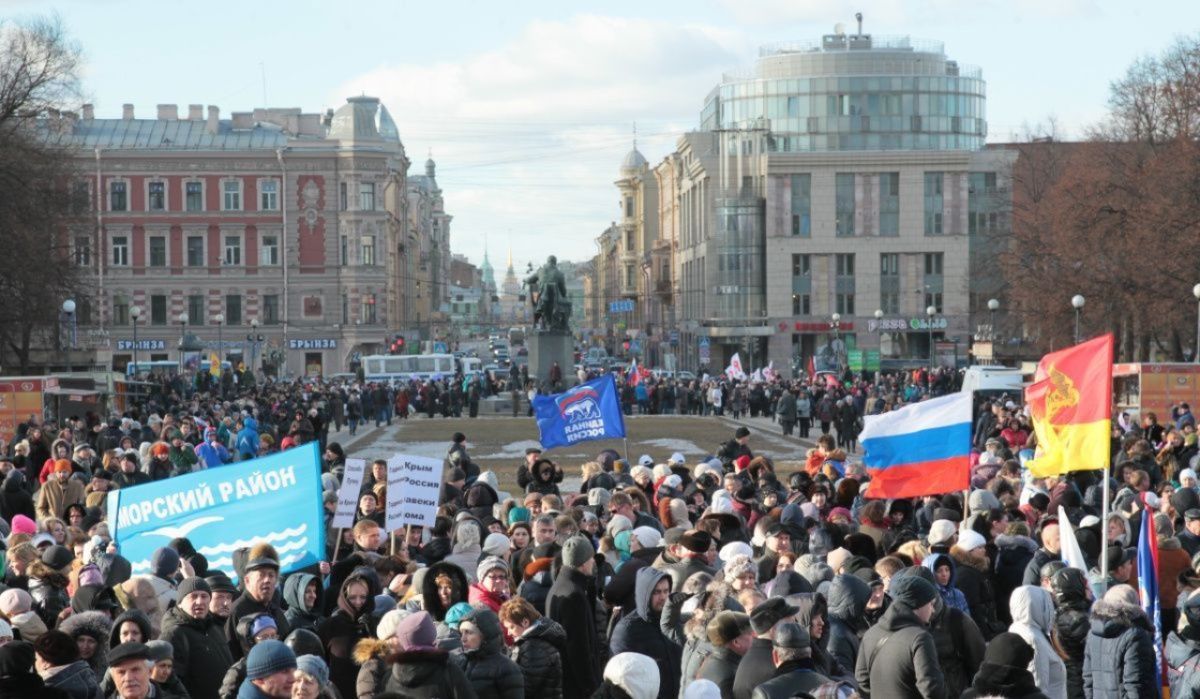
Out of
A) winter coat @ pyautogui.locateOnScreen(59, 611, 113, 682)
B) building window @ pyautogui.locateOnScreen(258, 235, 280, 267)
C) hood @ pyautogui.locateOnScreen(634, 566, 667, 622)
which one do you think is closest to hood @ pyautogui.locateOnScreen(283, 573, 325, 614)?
winter coat @ pyautogui.locateOnScreen(59, 611, 113, 682)

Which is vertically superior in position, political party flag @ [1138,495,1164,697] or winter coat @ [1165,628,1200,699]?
political party flag @ [1138,495,1164,697]

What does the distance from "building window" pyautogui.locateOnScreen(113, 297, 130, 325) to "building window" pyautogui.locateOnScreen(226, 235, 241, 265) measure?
5.73 m

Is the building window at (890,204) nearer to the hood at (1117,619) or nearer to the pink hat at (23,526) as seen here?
the pink hat at (23,526)

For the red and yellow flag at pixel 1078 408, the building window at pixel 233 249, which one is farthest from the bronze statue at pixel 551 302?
the red and yellow flag at pixel 1078 408

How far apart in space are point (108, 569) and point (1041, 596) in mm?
6179

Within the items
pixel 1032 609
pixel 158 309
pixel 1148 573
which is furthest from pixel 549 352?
pixel 1032 609

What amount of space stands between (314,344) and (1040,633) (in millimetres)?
86866

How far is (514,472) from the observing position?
113 ft

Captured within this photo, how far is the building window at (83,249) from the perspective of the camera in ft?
207

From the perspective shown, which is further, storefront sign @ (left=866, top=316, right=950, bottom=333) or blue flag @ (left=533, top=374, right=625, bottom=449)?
storefront sign @ (left=866, top=316, right=950, bottom=333)

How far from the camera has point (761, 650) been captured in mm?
8828

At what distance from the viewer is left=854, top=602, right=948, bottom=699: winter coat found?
29.5ft

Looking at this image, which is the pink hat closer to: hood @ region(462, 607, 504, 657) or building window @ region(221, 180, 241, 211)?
hood @ region(462, 607, 504, 657)

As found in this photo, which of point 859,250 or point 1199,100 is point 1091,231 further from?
point 859,250
